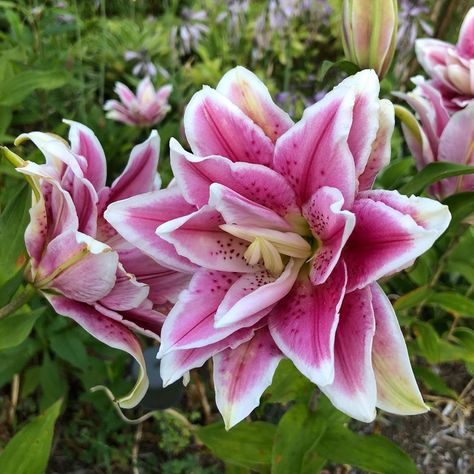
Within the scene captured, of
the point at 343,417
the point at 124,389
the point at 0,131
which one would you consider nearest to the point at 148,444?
the point at 124,389

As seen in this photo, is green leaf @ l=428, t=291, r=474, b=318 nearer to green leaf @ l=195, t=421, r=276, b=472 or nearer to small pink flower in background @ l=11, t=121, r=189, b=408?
green leaf @ l=195, t=421, r=276, b=472

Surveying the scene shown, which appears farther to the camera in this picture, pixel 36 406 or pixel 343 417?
pixel 36 406

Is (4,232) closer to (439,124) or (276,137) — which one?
(276,137)

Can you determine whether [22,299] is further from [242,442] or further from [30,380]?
[30,380]

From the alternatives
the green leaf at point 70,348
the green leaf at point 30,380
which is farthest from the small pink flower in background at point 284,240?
the green leaf at point 30,380

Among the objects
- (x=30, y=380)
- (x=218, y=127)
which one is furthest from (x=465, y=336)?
(x=30, y=380)

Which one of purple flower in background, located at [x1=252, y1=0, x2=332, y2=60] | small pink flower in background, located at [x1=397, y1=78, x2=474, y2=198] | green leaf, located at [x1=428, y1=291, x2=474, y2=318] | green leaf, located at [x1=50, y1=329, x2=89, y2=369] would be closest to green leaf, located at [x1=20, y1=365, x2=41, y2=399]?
green leaf, located at [x1=50, y1=329, x2=89, y2=369]

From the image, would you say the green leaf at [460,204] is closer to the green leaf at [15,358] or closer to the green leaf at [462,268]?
the green leaf at [462,268]
